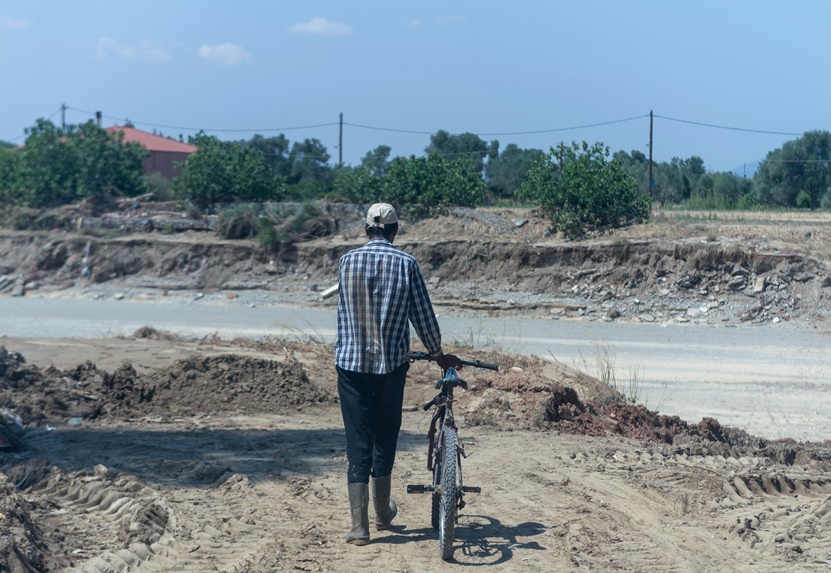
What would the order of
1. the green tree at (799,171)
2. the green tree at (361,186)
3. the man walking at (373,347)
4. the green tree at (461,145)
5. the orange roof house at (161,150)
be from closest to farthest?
the man walking at (373,347) → the green tree at (361,186) → the green tree at (799,171) → the green tree at (461,145) → the orange roof house at (161,150)

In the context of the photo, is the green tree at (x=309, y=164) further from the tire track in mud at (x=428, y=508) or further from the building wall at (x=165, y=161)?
the tire track in mud at (x=428, y=508)

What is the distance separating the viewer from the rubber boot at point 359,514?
208 inches

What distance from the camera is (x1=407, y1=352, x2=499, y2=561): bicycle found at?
5.01 m

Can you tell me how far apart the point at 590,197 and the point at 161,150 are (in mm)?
43403

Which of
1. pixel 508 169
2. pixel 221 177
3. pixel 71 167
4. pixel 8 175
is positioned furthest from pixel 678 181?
pixel 8 175

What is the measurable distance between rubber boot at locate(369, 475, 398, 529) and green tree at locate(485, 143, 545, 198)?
4297cm

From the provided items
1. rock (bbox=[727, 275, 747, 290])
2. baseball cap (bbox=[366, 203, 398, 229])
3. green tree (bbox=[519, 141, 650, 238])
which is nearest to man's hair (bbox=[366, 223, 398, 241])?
baseball cap (bbox=[366, 203, 398, 229])

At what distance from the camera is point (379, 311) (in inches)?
207

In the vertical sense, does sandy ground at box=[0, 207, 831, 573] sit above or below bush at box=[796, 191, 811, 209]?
below

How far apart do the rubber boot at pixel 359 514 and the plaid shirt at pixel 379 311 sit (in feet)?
2.34

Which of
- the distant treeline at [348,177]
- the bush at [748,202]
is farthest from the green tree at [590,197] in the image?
the bush at [748,202]

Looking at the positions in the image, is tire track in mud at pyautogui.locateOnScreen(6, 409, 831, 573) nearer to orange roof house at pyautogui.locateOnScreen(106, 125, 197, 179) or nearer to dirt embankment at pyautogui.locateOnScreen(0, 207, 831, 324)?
dirt embankment at pyautogui.locateOnScreen(0, 207, 831, 324)

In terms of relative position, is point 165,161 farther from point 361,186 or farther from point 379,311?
point 379,311

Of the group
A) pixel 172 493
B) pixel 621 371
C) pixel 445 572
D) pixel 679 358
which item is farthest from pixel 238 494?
pixel 679 358
